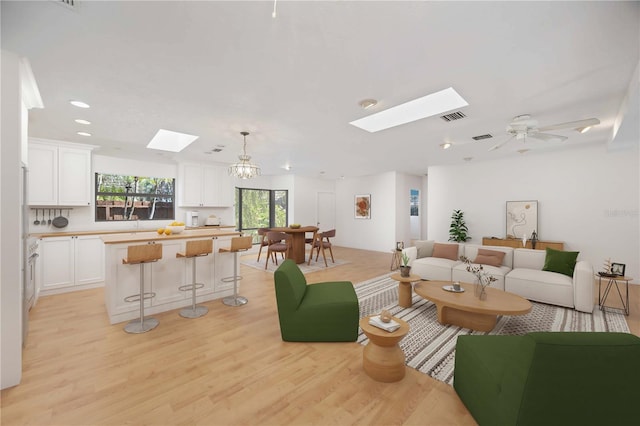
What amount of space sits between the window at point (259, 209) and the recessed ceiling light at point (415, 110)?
5.45 metres

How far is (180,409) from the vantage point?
183 centimetres

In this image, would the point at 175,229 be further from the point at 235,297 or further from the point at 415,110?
the point at 415,110

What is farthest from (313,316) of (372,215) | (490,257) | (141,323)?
(372,215)

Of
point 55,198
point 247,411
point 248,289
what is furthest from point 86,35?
point 55,198

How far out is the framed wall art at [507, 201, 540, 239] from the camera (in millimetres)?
5840

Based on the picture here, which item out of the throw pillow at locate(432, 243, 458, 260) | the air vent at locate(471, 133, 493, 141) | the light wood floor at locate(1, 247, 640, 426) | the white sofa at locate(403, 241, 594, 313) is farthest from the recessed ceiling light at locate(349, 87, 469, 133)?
the light wood floor at locate(1, 247, 640, 426)

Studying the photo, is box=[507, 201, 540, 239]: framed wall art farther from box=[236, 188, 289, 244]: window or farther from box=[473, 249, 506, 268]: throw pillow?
box=[236, 188, 289, 244]: window

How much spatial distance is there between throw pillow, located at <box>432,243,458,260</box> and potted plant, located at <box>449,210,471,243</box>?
2.02 metres

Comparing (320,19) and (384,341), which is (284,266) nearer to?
(384,341)

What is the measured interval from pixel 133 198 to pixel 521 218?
8950 mm

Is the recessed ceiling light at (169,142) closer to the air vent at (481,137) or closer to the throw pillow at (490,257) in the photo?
the air vent at (481,137)

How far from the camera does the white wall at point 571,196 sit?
489cm

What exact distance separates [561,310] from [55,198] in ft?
26.8

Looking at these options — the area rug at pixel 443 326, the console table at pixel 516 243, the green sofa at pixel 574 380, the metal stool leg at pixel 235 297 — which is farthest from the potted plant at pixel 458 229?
the green sofa at pixel 574 380
